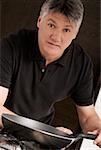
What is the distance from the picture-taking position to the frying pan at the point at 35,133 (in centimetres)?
121

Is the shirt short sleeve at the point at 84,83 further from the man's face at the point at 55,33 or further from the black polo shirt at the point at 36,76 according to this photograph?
the man's face at the point at 55,33

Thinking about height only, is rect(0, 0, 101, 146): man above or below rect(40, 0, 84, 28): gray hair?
below

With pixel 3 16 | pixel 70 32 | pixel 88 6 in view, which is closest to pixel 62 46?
pixel 70 32

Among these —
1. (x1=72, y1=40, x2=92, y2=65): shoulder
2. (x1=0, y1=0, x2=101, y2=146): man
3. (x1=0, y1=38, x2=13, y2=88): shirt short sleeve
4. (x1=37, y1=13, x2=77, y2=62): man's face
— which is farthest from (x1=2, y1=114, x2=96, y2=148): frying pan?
(x1=72, y1=40, x2=92, y2=65): shoulder

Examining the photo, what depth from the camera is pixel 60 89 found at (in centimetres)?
181

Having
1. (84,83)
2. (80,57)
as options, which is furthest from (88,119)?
(80,57)

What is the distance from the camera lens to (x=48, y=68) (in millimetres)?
1727

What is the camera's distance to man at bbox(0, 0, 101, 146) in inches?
61.0

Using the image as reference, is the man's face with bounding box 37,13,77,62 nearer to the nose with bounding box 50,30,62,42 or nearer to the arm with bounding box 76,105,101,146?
the nose with bounding box 50,30,62,42

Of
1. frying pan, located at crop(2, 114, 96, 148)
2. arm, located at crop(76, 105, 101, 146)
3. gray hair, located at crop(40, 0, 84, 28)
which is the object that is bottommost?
arm, located at crop(76, 105, 101, 146)

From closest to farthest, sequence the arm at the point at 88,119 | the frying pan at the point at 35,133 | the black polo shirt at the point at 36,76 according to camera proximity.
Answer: the frying pan at the point at 35,133 → the black polo shirt at the point at 36,76 → the arm at the point at 88,119

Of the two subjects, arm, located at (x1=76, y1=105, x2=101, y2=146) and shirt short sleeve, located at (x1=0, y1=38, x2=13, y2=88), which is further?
arm, located at (x1=76, y1=105, x2=101, y2=146)

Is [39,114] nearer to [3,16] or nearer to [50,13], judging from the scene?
[50,13]

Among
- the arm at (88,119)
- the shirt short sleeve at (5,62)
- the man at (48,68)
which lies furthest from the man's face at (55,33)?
the arm at (88,119)
